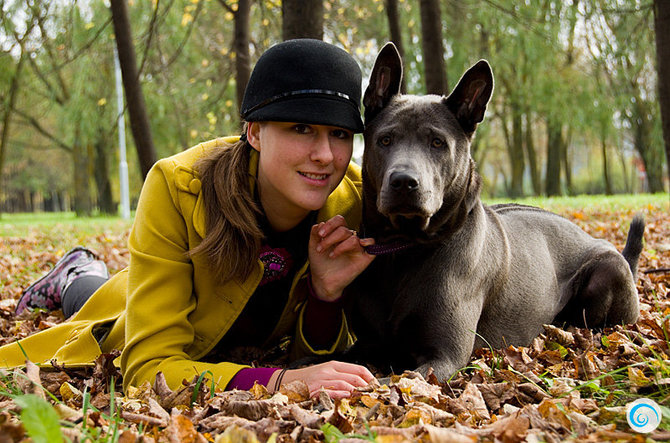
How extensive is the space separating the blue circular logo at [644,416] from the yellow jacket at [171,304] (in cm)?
162

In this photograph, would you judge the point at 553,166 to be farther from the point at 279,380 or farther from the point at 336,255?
the point at 279,380

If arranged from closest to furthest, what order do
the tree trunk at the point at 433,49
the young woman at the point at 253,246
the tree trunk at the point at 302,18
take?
the young woman at the point at 253,246 → the tree trunk at the point at 302,18 → the tree trunk at the point at 433,49

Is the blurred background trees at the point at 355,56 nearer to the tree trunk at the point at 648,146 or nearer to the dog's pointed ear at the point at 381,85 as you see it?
the tree trunk at the point at 648,146

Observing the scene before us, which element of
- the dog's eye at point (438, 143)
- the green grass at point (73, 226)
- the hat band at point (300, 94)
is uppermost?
the hat band at point (300, 94)

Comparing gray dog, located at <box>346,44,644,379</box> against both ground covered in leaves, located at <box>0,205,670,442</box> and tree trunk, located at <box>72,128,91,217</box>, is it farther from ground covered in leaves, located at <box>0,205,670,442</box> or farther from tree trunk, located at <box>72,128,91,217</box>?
tree trunk, located at <box>72,128,91,217</box>

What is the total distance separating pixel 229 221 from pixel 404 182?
923mm

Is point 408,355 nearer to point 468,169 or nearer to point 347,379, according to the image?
point 347,379

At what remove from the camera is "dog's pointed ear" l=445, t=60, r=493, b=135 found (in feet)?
10.0

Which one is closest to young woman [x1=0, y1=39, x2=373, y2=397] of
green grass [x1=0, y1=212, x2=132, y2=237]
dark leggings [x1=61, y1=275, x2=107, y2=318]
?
dark leggings [x1=61, y1=275, x2=107, y2=318]

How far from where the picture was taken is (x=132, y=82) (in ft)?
24.6

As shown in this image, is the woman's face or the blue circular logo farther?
the woman's face

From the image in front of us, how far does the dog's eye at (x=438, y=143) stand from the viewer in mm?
2965

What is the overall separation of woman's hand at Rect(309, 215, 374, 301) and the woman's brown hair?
1.13 ft

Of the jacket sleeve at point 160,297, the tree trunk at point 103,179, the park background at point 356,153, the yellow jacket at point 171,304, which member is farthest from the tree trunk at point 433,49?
the tree trunk at point 103,179
